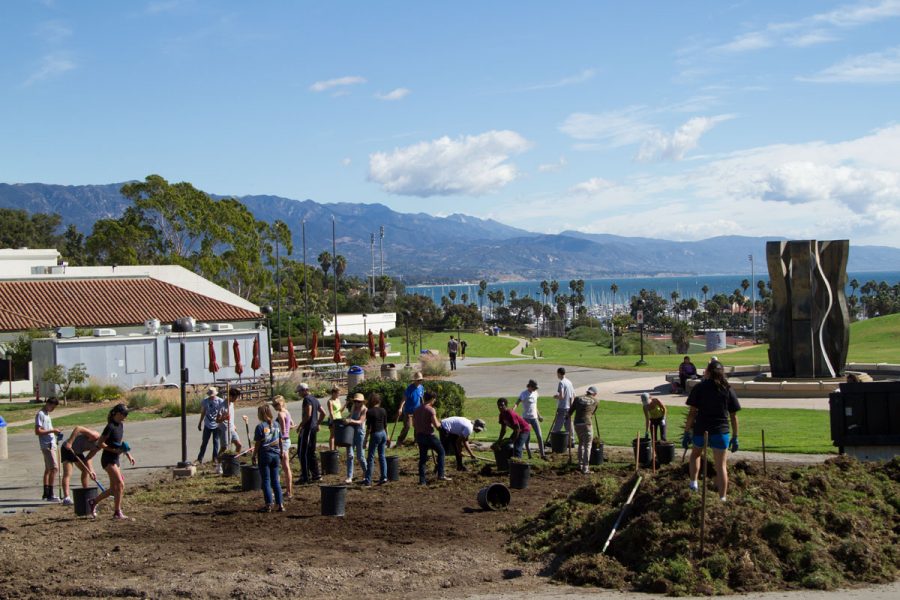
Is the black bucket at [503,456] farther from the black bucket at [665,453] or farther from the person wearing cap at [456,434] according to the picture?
the black bucket at [665,453]

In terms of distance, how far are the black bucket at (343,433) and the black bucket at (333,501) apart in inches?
98.5

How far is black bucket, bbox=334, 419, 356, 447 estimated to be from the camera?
54.2 feet

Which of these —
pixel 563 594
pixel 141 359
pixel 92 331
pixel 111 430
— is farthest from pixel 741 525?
pixel 92 331

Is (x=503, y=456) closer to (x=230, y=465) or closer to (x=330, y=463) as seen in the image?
(x=330, y=463)

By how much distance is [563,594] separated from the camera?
10.2 metres

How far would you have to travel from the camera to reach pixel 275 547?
12.3 m

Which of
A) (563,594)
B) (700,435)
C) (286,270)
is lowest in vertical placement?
(563,594)

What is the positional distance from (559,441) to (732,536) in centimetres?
865

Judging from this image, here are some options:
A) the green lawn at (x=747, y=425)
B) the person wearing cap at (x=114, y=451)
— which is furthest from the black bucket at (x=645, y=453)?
the person wearing cap at (x=114, y=451)

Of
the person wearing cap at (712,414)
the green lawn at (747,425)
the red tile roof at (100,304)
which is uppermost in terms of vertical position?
the red tile roof at (100,304)

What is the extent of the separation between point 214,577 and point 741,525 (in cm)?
580

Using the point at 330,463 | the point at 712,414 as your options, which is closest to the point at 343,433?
the point at 330,463

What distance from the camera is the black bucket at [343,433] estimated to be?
16.5 metres

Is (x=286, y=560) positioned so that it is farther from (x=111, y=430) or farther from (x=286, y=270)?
(x=286, y=270)
